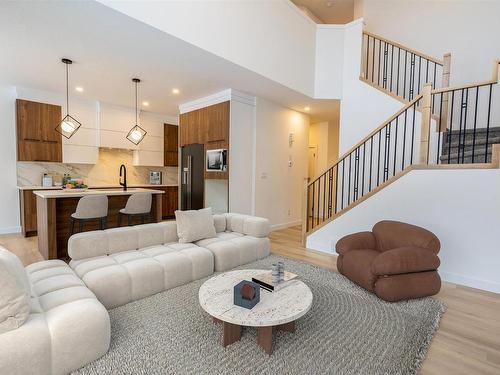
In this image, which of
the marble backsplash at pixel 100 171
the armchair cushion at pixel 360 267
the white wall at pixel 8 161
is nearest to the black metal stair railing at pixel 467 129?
the armchair cushion at pixel 360 267

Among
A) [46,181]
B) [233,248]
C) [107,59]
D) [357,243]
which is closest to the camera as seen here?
[357,243]

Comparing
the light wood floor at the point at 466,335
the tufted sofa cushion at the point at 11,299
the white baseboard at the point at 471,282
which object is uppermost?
the tufted sofa cushion at the point at 11,299

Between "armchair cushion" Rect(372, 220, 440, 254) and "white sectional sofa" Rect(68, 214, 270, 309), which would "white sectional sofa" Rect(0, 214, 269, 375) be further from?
"armchair cushion" Rect(372, 220, 440, 254)

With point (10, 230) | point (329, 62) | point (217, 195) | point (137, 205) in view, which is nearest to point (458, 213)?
point (329, 62)

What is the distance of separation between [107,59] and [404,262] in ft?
15.1

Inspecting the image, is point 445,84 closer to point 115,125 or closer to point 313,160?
point 313,160

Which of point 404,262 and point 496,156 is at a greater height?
point 496,156

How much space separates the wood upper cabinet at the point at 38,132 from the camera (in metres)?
5.20

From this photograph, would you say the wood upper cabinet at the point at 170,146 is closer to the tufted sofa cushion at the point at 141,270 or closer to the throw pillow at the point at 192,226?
the throw pillow at the point at 192,226

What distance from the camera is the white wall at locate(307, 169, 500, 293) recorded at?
2.96m

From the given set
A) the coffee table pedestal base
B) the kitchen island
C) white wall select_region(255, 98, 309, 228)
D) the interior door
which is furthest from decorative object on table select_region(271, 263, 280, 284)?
the interior door

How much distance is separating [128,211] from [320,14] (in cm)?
741

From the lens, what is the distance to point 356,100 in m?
5.26

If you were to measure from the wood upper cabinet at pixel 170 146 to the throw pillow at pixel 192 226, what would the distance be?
4269 mm
